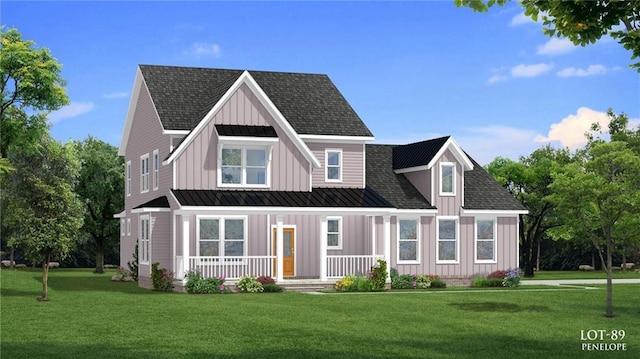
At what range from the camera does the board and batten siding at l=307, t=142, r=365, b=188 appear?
138 feet

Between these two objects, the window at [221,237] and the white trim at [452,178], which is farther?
the white trim at [452,178]

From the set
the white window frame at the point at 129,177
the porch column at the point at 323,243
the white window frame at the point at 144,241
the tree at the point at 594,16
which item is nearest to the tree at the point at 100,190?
the white window frame at the point at 129,177

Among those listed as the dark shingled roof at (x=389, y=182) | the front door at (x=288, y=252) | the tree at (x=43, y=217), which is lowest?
the front door at (x=288, y=252)

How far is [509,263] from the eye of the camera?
4406 cm

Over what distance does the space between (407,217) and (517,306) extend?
46.7 ft

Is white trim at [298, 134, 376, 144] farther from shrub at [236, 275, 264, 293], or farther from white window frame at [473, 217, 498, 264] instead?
shrub at [236, 275, 264, 293]

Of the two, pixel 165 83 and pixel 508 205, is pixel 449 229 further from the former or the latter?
pixel 165 83

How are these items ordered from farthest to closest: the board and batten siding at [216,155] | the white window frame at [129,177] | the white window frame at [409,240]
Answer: the white window frame at [129,177] < the white window frame at [409,240] < the board and batten siding at [216,155]

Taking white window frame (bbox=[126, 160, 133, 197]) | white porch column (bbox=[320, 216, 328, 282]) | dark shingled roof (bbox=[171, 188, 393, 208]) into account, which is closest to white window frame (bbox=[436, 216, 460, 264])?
dark shingled roof (bbox=[171, 188, 393, 208])

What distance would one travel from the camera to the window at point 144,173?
43.3 m

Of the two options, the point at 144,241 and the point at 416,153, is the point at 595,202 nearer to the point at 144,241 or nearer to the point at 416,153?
the point at 416,153

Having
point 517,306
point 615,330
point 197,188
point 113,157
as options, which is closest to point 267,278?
point 197,188

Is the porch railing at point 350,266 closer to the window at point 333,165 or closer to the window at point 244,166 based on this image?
the window at point 333,165

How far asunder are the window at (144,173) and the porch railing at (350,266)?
32.8ft
